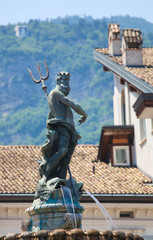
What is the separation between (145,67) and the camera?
36.2 meters

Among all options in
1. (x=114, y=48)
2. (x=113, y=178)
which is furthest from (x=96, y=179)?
(x=114, y=48)

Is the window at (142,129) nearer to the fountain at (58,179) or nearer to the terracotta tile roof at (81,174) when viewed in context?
the terracotta tile roof at (81,174)

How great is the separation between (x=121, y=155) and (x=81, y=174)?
146 inches

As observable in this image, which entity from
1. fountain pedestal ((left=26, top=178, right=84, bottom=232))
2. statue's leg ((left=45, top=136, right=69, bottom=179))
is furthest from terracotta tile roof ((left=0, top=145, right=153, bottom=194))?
fountain pedestal ((left=26, top=178, right=84, bottom=232))

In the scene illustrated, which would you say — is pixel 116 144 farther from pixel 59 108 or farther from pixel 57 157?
pixel 57 157

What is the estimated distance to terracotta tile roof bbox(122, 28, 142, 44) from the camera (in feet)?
123

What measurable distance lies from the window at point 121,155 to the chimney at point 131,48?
4037mm

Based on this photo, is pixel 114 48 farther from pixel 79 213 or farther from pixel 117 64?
pixel 79 213

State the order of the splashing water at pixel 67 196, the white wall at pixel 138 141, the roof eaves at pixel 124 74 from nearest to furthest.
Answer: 1. the splashing water at pixel 67 196
2. the roof eaves at pixel 124 74
3. the white wall at pixel 138 141

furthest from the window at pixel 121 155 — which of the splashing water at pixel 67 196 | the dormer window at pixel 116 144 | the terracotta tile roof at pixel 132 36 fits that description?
the splashing water at pixel 67 196

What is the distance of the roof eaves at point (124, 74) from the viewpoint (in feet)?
108

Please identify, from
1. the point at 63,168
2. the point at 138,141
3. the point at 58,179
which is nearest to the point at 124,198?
the point at 138,141

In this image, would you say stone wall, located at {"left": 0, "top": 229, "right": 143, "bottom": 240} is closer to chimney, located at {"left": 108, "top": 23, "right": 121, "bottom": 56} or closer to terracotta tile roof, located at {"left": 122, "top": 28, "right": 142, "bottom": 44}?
terracotta tile roof, located at {"left": 122, "top": 28, "right": 142, "bottom": 44}

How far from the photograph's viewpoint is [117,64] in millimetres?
37031
